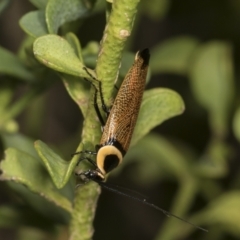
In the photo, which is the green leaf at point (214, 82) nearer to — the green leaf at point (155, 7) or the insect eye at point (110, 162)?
the green leaf at point (155, 7)

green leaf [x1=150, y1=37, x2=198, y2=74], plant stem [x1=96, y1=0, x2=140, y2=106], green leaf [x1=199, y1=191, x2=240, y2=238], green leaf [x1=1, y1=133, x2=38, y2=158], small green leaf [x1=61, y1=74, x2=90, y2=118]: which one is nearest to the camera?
plant stem [x1=96, y1=0, x2=140, y2=106]

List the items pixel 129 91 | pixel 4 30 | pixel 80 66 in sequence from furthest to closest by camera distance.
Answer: pixel 4 30, pixel 129 91, pixel 80 66

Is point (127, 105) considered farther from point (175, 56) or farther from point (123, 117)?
point (175, 56)

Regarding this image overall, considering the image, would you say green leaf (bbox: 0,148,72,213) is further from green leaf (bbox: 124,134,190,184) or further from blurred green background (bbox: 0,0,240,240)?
green leaf (bbox: 124,134,190,184)

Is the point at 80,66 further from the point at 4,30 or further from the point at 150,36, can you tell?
the point at 150,36

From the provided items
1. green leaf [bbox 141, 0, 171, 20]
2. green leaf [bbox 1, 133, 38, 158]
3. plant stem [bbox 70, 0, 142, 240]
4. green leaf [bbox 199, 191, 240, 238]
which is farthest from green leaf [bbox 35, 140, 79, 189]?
green leaf [bbox 141, 0, 171, 20]

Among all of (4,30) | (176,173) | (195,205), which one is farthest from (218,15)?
(4,30)
